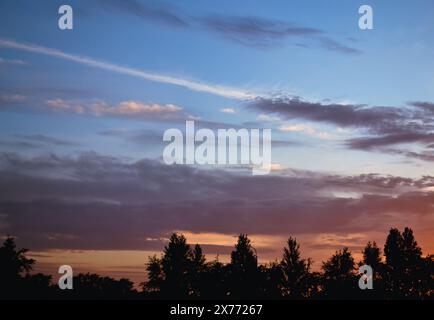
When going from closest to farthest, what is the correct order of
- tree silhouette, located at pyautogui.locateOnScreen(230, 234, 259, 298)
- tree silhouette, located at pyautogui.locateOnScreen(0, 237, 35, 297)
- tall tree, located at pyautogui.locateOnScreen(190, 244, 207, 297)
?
tree silhouette, located at pyautogui.locateOnScreen(0, 237, 35, 297) → tree silhouette, located at pyautogui.locateOnScreen(230, 234, 259, 298) → tall tree, located at pyautogui.locateOnScreen(190, 244, 207, 297)

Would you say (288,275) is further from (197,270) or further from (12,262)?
(12,262)

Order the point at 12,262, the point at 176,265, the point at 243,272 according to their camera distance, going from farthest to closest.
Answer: the point at 176,265
the point at 243,272
the point at 12,262

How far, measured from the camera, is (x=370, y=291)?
99000 mm

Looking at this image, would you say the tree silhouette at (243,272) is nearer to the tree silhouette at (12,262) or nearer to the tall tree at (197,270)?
the tall tree at (197,270)

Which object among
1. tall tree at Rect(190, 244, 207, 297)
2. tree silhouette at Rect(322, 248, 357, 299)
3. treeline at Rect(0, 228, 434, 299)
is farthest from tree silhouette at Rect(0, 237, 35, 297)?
tree silhouette at Rect(322, 248, 357, 299)

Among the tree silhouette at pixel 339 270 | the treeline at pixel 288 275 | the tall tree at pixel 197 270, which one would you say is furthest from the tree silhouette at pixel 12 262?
the tree silhouette at pixel 339 270

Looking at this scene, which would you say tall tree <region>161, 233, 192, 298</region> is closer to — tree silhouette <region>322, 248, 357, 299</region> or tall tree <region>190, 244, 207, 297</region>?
tall tree <region>190, 244, 207, 297</region>

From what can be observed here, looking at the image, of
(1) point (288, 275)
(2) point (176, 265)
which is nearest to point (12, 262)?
(2) point (176, 265)

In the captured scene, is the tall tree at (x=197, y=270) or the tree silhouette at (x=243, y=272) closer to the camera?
the tree silhouette at (x=243, y=272)

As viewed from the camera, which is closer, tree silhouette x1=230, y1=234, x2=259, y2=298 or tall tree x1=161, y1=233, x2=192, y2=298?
tree silhouette x1=230, y1=234, x2=259, y2=298

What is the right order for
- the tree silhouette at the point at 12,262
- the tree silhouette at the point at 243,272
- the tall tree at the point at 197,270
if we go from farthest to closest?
the tall tree at the point at 197,270 → the tree silhouette at the point at 243,272 → the tree silhouette at the point at 12,262

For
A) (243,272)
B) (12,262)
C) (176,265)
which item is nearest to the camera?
(12,262)
